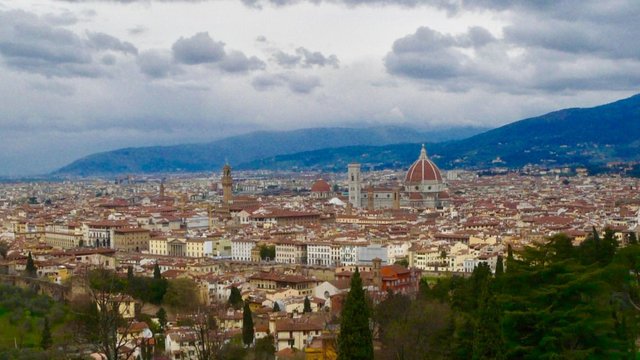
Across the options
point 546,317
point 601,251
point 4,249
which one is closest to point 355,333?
point 546,317

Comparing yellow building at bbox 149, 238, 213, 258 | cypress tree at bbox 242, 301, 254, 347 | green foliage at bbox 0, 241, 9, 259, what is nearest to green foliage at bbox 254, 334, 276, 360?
cypress tree at bbox 242, 301, 254, 347

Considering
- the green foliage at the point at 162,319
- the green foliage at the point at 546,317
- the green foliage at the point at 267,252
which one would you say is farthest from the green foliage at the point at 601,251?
the green foliage at the point at 267,252

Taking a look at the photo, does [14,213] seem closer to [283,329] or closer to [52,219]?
[52,219]

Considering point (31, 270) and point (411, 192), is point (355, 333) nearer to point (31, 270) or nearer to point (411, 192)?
point (31, 270)

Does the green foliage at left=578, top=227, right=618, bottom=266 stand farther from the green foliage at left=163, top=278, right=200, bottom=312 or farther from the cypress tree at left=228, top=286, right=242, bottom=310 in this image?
the green foliage at left=163, top=278, right=200, bottom=312

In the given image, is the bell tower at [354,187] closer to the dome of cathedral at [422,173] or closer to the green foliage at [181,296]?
the dome of cathedral at [422,173]

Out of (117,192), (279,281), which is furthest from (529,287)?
(117,192)

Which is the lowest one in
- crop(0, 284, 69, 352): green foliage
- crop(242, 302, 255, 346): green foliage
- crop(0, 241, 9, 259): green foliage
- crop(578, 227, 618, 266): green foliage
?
crop(0, 284, 69, 352): green foliage
